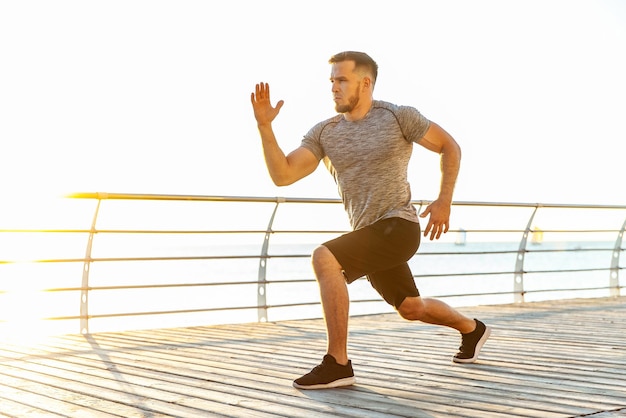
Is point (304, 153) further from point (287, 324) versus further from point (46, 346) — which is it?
point (287, 324)

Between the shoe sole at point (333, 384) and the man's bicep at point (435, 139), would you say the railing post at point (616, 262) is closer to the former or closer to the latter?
the man's bicep at point (435, 139)

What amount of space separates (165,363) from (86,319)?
6.67ft

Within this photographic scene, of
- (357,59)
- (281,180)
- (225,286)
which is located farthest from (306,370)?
(225,286)

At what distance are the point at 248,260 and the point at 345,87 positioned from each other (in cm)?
5966

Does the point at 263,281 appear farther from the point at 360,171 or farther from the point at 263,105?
the point at 263,105

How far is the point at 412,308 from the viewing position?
5.00 meters

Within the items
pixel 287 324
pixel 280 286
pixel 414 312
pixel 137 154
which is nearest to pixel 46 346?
pixel 287 324

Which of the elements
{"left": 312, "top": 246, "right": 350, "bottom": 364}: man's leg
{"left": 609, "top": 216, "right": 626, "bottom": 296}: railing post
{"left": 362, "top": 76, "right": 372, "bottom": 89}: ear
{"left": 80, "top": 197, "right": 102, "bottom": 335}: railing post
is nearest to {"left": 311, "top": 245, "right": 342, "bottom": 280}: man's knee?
{"left": 312, "top": 246, "right": 350, "bottom": 364}: man's leg

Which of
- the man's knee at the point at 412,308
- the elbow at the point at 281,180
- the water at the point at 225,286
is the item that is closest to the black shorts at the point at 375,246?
the man's knee at the point at 412,308

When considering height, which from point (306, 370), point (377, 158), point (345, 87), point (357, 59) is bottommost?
point (306, 370)

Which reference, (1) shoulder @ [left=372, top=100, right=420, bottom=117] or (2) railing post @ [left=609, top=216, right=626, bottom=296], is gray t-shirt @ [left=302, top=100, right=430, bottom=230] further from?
(2) railing post @ [left=609, top=216, right=626, bottom=296]

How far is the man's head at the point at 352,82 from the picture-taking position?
477 cm

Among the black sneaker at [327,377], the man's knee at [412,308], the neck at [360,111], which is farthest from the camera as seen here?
the man's knee at [412,308]

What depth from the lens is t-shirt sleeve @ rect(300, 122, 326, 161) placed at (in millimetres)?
4910
